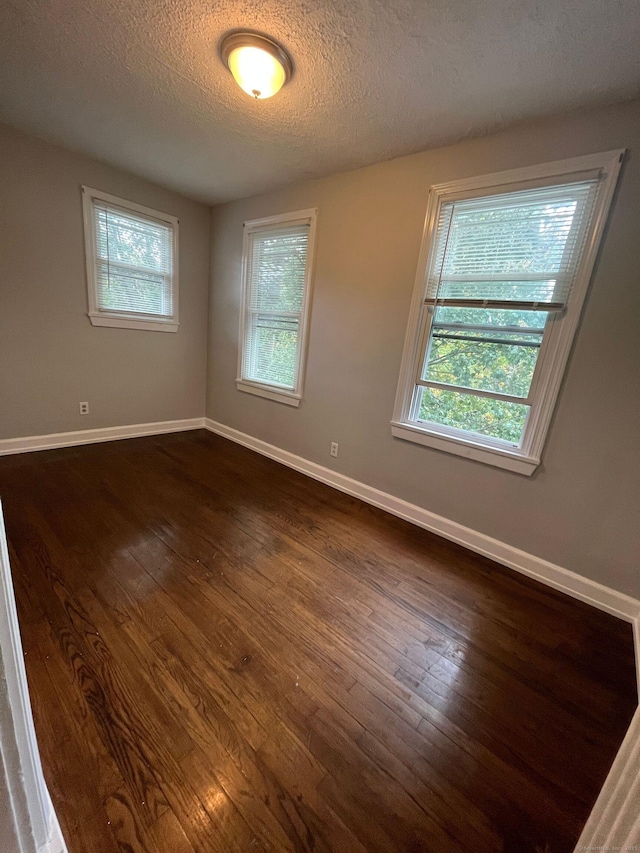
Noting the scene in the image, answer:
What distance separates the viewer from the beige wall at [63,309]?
2.63 meters

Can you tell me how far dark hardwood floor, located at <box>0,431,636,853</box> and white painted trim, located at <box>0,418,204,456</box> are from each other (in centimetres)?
87

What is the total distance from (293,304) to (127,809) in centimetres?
316

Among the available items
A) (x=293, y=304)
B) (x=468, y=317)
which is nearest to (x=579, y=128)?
(x=468, y=317)

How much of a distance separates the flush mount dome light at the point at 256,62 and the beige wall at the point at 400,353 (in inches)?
39.8

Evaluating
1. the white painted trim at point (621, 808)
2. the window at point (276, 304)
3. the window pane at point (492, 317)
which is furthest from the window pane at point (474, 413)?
the white painted trim at point (621, 808)

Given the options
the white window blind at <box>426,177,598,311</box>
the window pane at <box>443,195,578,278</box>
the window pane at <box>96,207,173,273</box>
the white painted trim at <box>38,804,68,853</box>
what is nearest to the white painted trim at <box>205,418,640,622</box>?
the white window blind at <box>426,177,598,311</box>

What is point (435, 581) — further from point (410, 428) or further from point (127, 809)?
point (127, 809)

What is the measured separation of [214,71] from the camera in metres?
1.71

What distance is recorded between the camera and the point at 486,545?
7.34ft

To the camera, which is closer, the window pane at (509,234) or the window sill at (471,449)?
the window pane at (509,234)

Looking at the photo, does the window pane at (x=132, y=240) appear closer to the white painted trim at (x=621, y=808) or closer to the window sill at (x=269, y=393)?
the window sill at (x=269, y=393)

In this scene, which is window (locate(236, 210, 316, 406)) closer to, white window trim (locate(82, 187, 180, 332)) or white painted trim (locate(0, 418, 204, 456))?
white window trim (locate(82, 187, 180, 332))

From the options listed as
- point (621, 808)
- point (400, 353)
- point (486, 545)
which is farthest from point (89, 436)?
point (621, 808)

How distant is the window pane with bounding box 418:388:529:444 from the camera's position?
2112mm
